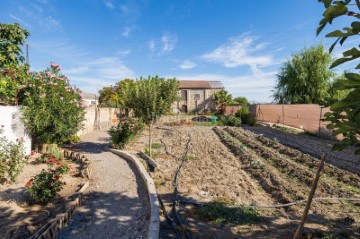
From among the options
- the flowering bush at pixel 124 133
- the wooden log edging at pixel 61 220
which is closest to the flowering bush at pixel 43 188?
the wooden log edging at pixel 61 220

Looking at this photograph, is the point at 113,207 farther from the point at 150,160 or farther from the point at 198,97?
the point at 198,97

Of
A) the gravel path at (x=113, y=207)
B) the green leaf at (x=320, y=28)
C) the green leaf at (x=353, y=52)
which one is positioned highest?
the green leaf at (x=320, y=28)

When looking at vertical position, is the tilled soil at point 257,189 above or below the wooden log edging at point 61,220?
below

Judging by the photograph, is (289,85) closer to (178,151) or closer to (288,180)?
(178,151)

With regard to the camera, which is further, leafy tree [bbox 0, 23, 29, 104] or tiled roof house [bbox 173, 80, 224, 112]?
tiled roof house [bbox 173, 80, 224, 112]

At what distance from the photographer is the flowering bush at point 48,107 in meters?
9.38

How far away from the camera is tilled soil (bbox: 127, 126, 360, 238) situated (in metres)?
4.62

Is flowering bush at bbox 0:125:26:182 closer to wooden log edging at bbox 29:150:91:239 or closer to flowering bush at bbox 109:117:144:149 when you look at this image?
wooden log edging at bbox 29:150:91:239

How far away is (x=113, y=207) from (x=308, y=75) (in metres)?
30.5

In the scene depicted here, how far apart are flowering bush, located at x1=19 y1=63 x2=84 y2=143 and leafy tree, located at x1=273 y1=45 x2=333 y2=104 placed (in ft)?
90.0

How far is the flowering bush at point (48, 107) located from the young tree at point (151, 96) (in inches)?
106

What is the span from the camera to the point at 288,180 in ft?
25.6

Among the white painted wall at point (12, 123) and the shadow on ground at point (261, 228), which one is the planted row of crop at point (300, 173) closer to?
the shadow on ground at point (261, 228)

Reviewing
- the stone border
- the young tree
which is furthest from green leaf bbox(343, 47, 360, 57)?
the young tree
